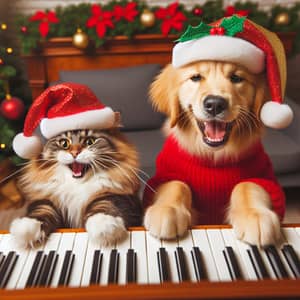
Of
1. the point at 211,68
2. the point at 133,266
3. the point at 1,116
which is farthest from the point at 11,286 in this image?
the point at 211,68

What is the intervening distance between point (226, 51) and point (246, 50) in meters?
0.03

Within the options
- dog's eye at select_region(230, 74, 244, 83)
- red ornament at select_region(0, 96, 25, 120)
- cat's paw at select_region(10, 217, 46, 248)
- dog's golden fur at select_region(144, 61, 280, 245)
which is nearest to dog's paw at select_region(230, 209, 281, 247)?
dog's golden fur at select_region(144, 61, 280, 245)

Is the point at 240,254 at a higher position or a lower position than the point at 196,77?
lower

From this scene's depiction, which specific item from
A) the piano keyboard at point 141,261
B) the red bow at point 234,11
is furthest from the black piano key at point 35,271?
the red bow at point 234,11

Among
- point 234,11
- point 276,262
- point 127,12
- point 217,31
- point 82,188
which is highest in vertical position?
point 127,12

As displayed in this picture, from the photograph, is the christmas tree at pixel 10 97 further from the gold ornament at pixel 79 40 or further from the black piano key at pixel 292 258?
the black piano key at pixel 292 258

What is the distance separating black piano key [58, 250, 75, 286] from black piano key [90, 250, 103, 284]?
3cm

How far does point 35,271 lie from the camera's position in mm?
470

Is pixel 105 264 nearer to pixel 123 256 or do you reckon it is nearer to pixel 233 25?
pixel 123 256

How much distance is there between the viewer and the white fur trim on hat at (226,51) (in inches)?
17.7

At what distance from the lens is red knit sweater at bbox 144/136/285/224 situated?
58cm

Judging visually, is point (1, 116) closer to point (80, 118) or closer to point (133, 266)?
point (80, 118)

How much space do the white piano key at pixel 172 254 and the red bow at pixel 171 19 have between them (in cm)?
38

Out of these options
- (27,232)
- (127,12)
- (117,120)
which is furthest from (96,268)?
(127,12)
